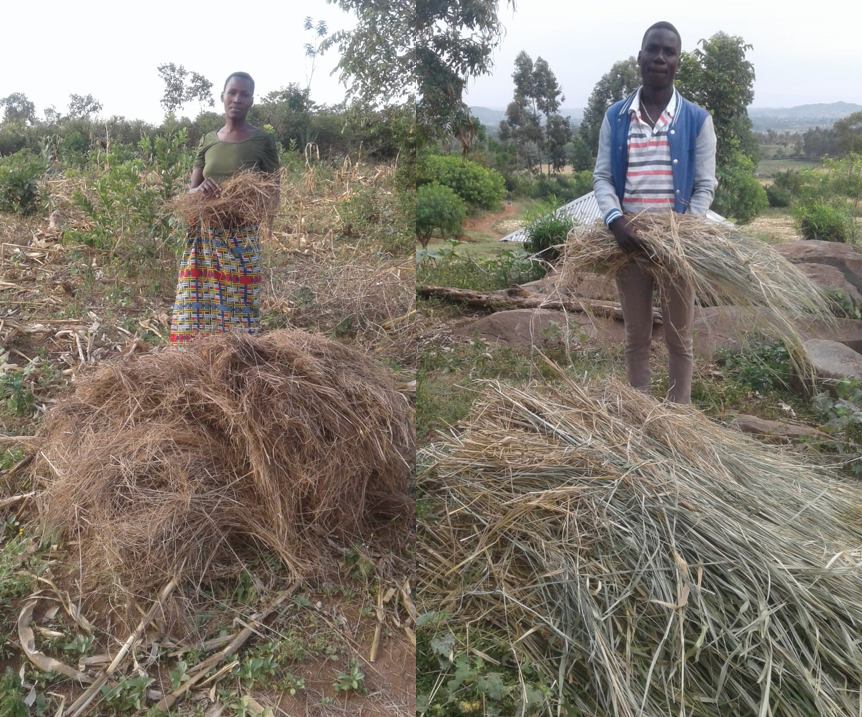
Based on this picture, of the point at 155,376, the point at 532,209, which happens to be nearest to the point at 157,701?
the point at 155,376

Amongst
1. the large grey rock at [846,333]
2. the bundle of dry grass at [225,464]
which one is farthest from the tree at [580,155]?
the bundle of dry grass at [225,464]

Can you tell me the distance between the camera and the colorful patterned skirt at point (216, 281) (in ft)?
A: 8.86

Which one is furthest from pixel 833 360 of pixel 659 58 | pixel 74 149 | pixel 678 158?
pixel 74 149

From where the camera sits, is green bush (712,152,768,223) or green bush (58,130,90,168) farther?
green bush (712,152,768,223)

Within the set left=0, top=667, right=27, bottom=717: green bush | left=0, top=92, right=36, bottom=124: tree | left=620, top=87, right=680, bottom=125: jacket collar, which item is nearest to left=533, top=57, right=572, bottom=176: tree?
left=620, top=87, right=680, bottom=125: jacket collar

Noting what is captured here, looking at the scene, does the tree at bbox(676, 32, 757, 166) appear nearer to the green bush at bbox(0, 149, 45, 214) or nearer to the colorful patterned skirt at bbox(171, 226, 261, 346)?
the colorful patterned skirt at bbox(171, 226, 261, 346)

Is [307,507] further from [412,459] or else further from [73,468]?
[73,468]

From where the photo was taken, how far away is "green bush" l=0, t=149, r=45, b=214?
16.6 feet

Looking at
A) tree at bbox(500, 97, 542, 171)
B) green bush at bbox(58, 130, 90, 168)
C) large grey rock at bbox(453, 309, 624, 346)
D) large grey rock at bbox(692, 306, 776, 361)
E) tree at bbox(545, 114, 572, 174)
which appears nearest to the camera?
large grey rock at bbox(692, 306, 776, 361)

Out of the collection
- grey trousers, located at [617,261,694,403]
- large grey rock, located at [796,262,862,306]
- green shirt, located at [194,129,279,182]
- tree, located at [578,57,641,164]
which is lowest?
large grey rock, located at [796,262,862,306]

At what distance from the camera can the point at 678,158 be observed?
2.51 meters

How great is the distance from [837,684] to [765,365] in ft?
6.52

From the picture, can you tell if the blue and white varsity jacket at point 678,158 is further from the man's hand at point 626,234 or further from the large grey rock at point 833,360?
the large grey rock at point 833,360

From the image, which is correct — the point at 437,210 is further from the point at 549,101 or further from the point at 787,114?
the point at 787,114
